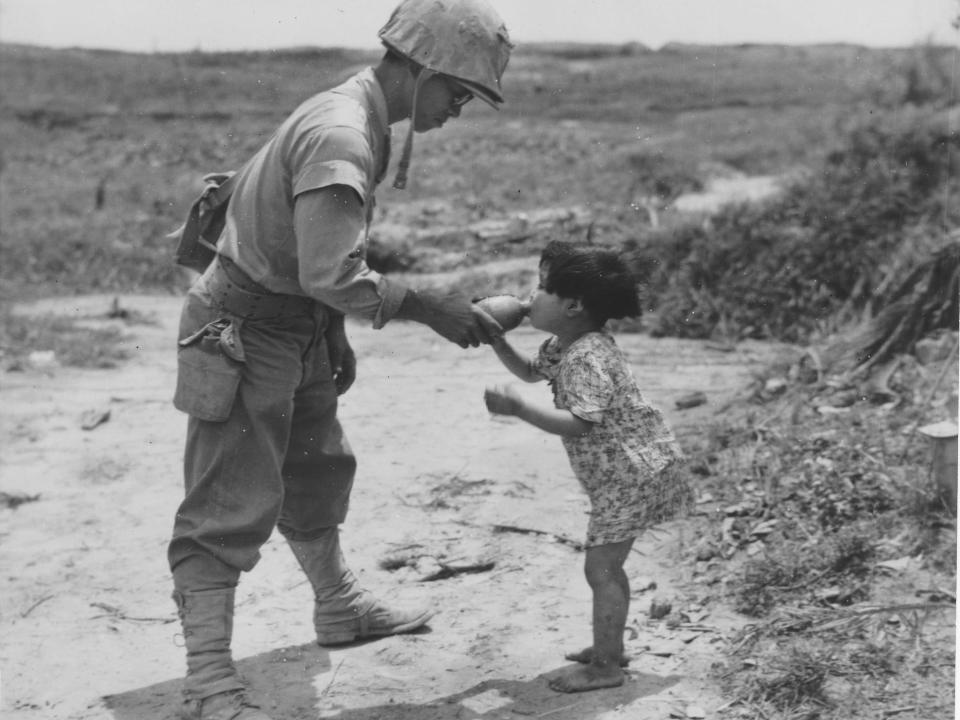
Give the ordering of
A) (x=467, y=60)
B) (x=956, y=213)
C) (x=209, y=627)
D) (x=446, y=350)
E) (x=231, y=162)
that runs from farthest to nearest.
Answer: (x=231, y=162) < (x=956, y=213) < (x=446, y=350) < (x=209, y=627) < (x=467, y=60)

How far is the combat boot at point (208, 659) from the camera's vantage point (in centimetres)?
312

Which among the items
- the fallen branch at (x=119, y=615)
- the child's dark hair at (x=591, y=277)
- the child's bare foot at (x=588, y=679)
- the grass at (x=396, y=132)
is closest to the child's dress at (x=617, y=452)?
the child's dark hair at (x=591, y=277)

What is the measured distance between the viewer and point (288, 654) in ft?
11.9

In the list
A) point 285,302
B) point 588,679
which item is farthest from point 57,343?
point 588,679

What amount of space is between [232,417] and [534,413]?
0.81 m

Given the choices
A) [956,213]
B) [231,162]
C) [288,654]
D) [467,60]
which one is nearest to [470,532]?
[288,654]

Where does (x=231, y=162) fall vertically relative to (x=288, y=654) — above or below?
above

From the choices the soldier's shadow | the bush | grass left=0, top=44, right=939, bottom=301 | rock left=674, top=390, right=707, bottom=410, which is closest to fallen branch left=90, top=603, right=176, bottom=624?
the soldier's shadow

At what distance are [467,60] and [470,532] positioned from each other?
2.08 meters

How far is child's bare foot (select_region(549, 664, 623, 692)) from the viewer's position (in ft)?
10.6

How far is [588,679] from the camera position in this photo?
3.26 m

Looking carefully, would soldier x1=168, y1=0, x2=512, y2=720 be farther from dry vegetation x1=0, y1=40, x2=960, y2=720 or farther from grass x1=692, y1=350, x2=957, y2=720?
grass x1=692, y1=350, x2=957, y2=720

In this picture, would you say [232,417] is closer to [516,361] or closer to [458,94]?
[516,361]

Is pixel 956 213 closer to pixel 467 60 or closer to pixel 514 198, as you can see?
pixel 514 198
